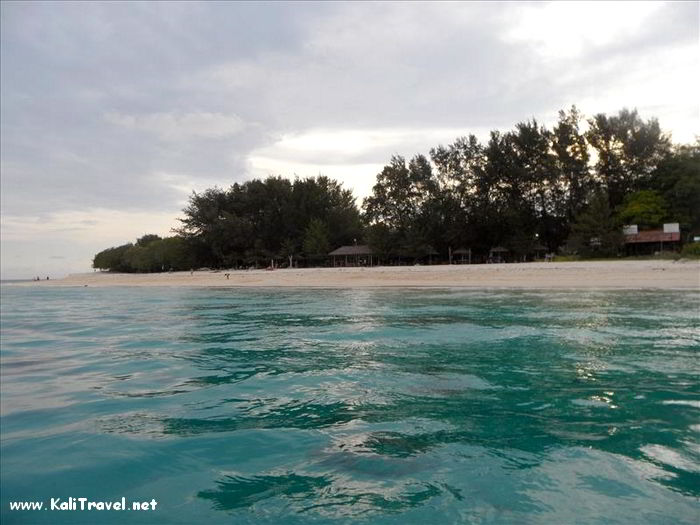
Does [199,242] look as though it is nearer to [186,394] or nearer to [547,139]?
[547,139]

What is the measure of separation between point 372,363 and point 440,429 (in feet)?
11.0

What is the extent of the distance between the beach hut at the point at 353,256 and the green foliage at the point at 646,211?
2629 cm

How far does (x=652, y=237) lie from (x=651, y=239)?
0.19 metres

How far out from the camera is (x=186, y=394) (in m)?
6.50

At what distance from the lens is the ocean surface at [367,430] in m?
3.43

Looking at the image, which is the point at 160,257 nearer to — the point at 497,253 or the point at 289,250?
the point at 289,250

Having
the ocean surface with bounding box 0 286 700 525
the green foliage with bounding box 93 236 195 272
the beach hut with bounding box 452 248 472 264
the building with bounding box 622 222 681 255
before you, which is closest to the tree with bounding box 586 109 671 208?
the building with bounding box 622 222 681 255

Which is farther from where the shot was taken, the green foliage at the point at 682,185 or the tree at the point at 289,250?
the tree at the point at 289,250

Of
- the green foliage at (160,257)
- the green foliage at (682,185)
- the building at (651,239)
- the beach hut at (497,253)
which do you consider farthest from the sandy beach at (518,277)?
the green foliage at (160,257)

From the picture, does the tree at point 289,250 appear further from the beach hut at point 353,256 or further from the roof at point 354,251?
the roof at point 354,251

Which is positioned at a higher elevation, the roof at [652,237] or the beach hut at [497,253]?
the roof at [652,237]

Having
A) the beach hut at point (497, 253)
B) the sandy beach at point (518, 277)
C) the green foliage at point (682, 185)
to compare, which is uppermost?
the green foliage at point (682, 185)

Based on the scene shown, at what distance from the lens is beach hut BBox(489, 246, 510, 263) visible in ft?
168

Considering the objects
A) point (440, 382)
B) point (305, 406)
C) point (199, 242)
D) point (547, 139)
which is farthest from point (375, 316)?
point (199, 242)
